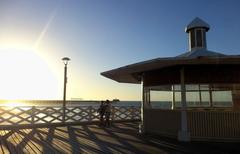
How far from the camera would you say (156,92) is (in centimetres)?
1039

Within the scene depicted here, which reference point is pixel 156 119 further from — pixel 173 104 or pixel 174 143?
pixel 174 143

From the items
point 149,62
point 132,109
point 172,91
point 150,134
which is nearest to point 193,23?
point 172,91

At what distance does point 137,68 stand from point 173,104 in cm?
249

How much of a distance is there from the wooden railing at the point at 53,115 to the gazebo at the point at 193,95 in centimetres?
535

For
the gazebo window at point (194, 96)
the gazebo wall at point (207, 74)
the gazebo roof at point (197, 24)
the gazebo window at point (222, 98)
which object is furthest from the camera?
the gazebo roof at point (197, 24)

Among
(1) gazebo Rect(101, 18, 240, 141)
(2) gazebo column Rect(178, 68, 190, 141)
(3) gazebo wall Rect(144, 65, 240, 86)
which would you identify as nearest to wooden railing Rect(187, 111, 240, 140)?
(1) gazebo Rect(101, 18, 240, 141)

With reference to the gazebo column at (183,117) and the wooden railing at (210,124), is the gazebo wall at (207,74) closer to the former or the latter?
the gazebo column at (183,117)

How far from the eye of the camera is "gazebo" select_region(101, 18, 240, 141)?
27.8 feet

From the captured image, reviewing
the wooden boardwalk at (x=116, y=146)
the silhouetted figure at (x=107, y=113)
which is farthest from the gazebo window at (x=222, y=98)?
the silhouetted figure at (x=107, y=113)

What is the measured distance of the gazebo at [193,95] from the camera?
848cm

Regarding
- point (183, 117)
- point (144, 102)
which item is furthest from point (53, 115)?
point (183, 117)

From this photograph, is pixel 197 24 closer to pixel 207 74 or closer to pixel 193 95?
pixel 207 74

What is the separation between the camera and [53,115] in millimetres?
14648

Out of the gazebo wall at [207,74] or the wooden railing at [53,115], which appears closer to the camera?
the gazebo wall at [207,74]
